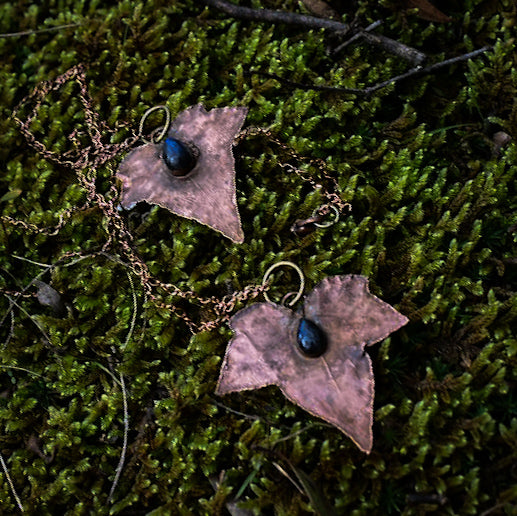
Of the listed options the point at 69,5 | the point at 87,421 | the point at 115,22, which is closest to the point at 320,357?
the point at 87,421

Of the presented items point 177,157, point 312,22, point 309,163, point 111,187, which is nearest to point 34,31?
point 111,187

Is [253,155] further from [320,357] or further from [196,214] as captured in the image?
[320,357]

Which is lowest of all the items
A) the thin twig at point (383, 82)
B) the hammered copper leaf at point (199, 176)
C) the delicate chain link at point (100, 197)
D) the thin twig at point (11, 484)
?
the thin twig at point (11, 484)

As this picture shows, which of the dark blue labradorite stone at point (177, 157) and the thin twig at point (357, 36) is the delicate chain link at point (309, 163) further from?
the thin twig at point (357, 36)

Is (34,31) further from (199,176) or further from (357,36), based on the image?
(357,36)

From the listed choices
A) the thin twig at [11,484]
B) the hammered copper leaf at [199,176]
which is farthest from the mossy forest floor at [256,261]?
the hammered copper leaf at [199,176]

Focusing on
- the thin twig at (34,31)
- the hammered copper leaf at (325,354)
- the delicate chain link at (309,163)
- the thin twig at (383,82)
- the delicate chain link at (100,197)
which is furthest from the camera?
the thin twig at (34,31)

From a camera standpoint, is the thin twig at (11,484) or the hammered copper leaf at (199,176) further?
the hammered copper leaf at (199,176)
